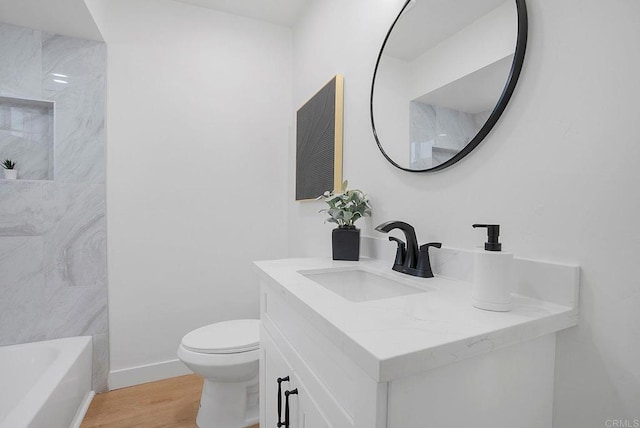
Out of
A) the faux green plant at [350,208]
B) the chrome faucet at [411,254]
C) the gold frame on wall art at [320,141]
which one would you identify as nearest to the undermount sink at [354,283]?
the chrome faucet at [411,254]

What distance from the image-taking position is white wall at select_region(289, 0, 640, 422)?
596 millimetres

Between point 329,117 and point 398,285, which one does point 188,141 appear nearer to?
point 329,117

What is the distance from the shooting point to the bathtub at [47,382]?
1.21m

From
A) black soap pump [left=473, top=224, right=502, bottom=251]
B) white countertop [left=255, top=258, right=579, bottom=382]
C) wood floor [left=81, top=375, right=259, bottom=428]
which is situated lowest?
wood floor [left=81, top=375, right=259, bottom=428]

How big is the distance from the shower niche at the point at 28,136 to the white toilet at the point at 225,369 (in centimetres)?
136

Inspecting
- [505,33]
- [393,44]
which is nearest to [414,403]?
[505,33]

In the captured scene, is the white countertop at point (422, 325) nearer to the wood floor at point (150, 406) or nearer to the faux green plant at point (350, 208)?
the faux green plant at point (350, 208)

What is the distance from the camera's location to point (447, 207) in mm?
992

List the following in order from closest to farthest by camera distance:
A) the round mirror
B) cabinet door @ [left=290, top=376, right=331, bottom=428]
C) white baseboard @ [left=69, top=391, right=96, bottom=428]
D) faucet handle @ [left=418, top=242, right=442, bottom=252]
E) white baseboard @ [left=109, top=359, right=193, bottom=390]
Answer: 1. cabinet door @ [left=290, top=376, right=331, bottom=428]
2. the round mirror
3. faucet handle @ [left=418, top=242, right=442, bottom=252]
4. white baseboard @ [left=69, top=391, right=96, bottom=428]
5. white baseboard @ [left=109, top=359, right=193, bottom=390]

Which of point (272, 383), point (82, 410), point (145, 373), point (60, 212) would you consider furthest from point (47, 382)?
point (272, 383)

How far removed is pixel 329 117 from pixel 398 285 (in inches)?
41.9

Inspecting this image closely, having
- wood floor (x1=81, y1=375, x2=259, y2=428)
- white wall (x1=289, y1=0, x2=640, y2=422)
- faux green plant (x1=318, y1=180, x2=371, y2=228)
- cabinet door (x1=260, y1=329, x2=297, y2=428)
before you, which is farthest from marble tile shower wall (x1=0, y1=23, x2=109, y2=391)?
white wall (x1=289, y1=0, x2=640, y2=422)

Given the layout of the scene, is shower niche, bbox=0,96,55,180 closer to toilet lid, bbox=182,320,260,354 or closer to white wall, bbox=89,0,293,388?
white wall, bbox=89,0,293,388

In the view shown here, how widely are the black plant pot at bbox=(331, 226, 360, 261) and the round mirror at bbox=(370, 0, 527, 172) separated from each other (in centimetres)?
34
